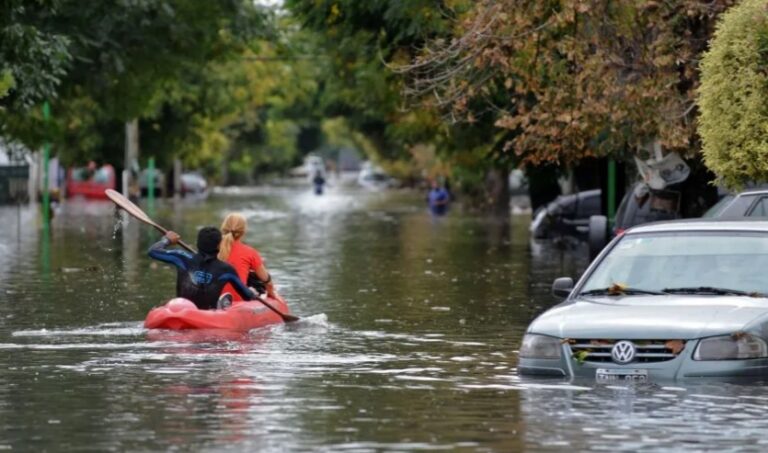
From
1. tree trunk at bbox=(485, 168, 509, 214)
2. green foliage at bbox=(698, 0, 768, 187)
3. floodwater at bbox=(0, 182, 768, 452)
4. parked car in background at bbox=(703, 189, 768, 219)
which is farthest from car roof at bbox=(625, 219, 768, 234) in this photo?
tree trunk at bbox=(485, 168, 509, 214)

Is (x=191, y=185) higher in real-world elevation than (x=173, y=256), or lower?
lower

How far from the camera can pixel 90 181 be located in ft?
302

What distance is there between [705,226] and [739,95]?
7781 millimetres

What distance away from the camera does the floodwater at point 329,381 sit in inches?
497

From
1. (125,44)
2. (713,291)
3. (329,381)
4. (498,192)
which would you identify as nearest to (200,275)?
(329,381)

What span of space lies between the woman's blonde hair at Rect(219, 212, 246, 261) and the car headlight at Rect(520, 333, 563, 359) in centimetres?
710

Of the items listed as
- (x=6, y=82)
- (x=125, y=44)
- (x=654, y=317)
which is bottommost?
(x=654, y=317)

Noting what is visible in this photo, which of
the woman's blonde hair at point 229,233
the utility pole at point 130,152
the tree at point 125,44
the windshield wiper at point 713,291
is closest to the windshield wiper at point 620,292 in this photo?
the windshield wiper at point 713,291

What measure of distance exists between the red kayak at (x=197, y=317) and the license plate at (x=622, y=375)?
681 cm

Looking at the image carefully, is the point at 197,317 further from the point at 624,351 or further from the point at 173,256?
the point at 624,351

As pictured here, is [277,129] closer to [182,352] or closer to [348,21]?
[348,21]

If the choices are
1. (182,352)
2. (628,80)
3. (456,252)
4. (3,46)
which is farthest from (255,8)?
(182,352)

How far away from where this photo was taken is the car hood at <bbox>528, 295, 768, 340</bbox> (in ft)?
46.5

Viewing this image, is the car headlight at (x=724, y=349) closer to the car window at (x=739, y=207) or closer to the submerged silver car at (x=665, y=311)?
the submerged silver car at (x=665, y=311)
